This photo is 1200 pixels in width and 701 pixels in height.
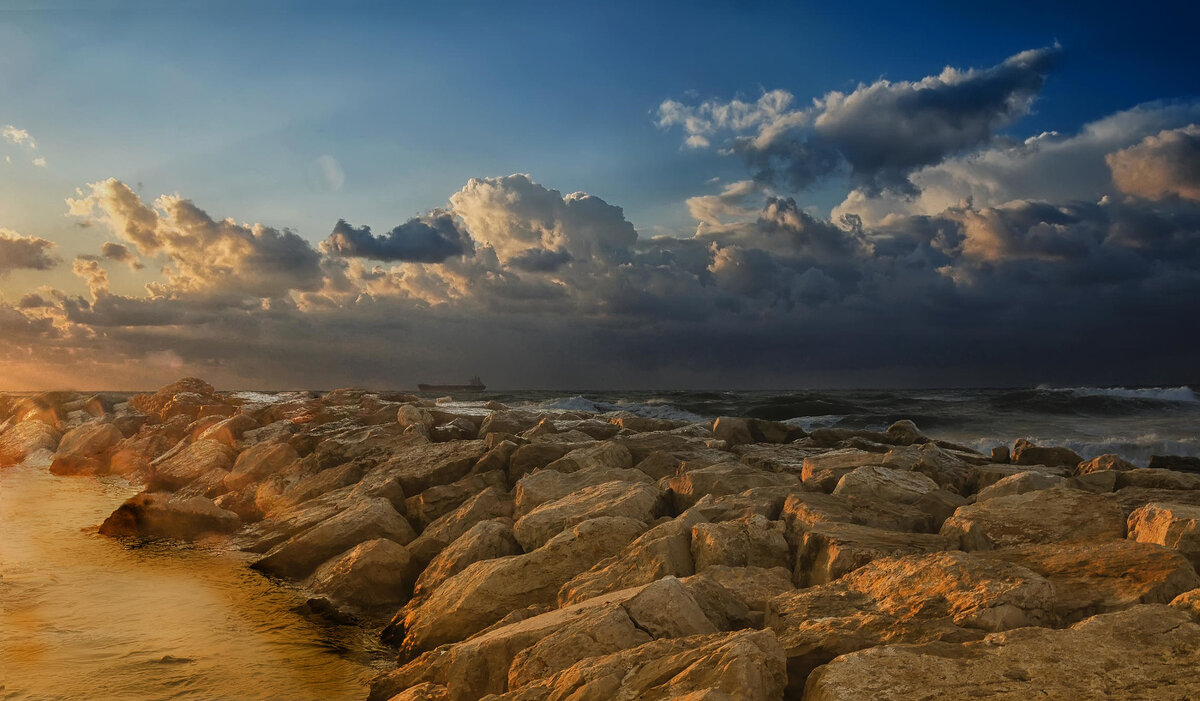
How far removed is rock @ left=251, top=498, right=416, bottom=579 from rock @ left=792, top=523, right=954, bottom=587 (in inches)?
228

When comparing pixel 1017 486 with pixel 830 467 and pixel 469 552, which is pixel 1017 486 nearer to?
pixel 830 467

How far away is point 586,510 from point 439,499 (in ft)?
11.3

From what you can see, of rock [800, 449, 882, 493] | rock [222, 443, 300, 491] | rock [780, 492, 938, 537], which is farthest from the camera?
rock [222, 443, 300, 491]

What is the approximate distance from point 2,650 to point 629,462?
8.50 metres

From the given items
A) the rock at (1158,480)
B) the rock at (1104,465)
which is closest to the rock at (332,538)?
the rock at (1158,480)

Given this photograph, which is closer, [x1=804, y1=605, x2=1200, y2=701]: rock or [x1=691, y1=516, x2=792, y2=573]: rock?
[x1=804, y1=605, x2=1200, y2=701]: rock

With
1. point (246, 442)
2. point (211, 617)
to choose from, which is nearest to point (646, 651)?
point (211, 617)

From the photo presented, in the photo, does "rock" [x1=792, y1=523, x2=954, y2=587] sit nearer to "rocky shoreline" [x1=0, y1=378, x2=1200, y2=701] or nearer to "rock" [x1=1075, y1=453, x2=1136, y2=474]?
"rocky shoreline" [x1=0, y1=378, x2=1200, y2=701]

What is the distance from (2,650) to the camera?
746 centimetres

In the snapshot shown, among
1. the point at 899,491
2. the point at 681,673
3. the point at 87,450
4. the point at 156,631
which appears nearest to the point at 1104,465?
the point at 899,491

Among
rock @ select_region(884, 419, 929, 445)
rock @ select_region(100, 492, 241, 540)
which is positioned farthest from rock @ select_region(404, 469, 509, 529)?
rock @ select_region(884, 419, 929, 445)

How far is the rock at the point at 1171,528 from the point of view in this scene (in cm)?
580

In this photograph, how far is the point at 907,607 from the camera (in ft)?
17.1

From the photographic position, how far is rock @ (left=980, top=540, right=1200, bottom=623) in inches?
200
